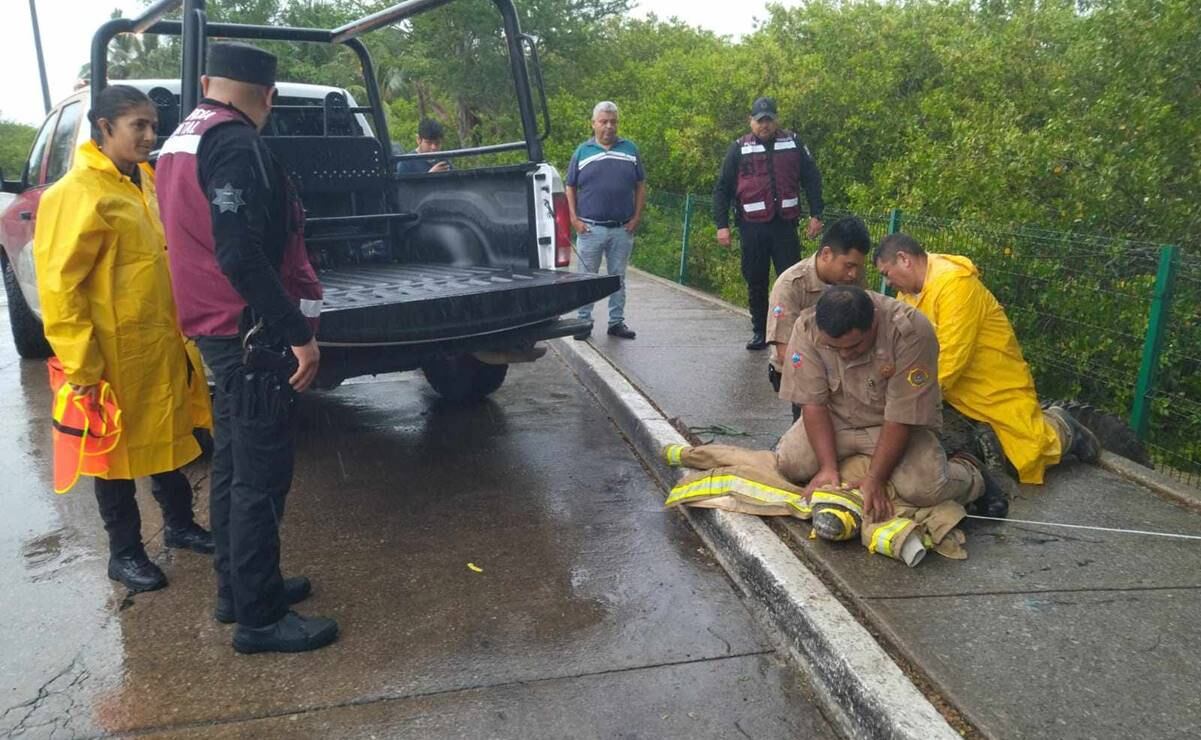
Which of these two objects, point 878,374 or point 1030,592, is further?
point 878,374

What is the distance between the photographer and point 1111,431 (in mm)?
4711

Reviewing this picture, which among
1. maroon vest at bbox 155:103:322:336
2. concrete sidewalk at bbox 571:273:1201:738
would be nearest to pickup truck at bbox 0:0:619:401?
maroon vest at bbox 155:103:322:336

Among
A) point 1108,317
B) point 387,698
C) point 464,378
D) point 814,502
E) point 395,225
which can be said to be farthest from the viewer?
point 464,378

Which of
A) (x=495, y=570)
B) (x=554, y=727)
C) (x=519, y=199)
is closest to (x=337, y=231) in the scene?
(x=519, y=199)

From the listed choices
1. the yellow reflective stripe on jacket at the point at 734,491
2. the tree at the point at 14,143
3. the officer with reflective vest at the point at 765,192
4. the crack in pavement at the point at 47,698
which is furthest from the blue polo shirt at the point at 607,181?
the tree at the point at 14,143

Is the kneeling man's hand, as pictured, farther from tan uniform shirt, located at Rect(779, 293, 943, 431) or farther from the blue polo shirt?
the blue polo shirt

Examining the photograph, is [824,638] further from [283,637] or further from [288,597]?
[288,597]

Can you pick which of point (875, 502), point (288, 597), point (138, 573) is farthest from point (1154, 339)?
point (138, 573)

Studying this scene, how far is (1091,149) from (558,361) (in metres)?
4.12

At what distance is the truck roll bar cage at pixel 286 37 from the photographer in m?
4.06

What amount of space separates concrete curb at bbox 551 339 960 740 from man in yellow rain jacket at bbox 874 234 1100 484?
3.91 ft

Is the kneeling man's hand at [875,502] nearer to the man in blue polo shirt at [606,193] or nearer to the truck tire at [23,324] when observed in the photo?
the man in blue polo shirt at [606,193]

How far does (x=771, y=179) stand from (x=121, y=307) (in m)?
4.34

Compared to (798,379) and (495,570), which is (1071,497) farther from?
(495,570)
